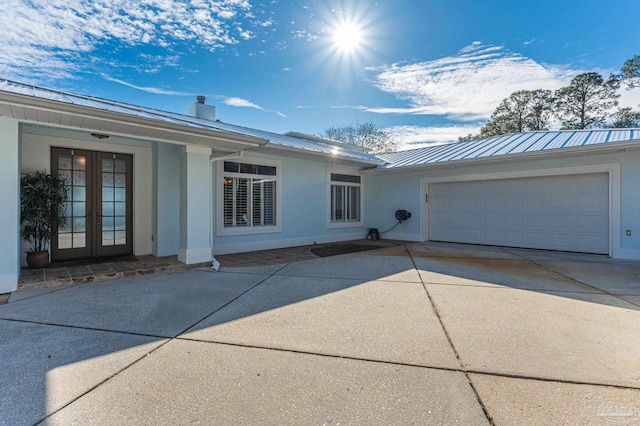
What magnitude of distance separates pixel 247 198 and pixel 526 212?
26.1ft

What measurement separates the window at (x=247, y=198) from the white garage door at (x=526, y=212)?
18.0 feet

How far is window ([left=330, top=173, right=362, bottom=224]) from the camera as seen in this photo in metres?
11.0

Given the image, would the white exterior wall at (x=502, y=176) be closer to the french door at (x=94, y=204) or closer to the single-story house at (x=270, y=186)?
the single-story house at (x=270, y=186)

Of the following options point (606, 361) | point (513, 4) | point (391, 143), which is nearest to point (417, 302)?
point (606, 361)

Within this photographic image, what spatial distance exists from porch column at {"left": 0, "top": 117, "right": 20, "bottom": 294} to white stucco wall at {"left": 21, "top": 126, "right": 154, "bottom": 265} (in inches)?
66.1

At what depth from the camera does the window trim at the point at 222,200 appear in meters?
7.96

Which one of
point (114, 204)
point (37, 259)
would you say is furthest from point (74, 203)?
point (37, 259)

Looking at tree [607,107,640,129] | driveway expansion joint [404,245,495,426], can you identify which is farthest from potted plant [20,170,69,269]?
tree [607,107,640,129]

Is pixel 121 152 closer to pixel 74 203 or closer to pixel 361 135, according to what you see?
pixel 74 203

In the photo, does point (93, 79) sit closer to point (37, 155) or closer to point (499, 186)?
point (37, 155)

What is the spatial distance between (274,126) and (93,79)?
7.96 m

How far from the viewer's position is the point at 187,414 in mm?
1904

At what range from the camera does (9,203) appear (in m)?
4.46

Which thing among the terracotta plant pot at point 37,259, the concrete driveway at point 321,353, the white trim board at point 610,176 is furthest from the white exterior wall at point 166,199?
the white trim board at point 610,176
